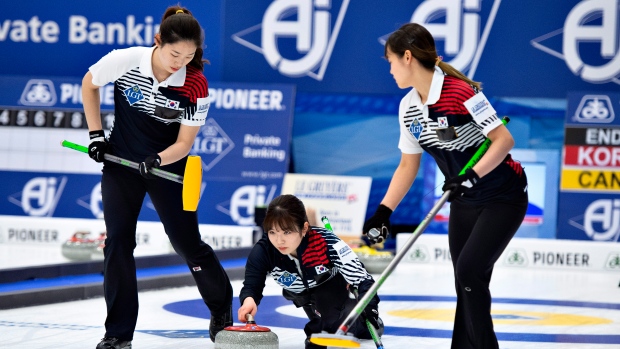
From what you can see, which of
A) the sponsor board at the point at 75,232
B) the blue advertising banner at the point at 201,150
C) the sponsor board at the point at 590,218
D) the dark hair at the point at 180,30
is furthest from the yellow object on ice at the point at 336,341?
the blue advertising banner at the point at 201,150

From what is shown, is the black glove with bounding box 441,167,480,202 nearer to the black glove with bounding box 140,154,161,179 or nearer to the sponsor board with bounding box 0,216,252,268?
the black glove with bounding box 140,154,161,179

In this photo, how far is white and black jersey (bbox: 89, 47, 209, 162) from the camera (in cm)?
402

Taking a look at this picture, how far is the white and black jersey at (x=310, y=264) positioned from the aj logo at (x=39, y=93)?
284 inches

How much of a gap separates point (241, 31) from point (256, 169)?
63.6 inches

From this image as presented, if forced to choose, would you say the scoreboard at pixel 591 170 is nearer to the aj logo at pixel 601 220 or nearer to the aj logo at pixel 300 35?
the aj logo at pixel 601 220

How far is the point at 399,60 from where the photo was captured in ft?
11.3

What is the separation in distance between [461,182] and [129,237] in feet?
4.75

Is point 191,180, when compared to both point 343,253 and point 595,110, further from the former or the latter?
point 595,110

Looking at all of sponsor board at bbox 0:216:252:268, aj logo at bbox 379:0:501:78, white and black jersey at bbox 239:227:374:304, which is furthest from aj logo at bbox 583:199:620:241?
white and black jersey at bbox 239:227:374:304

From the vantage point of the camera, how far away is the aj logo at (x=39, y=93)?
10.8 metres

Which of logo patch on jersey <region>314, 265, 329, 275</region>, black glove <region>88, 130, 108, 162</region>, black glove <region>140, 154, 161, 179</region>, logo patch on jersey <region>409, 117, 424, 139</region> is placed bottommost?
logo patch on jersey <region>314, 265, 329, 275</region>

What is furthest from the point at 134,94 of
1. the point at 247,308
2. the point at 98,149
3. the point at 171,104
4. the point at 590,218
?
the point at 590,218

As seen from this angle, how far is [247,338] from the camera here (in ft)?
12.3

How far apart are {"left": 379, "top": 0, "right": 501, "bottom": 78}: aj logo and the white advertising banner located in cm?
161
